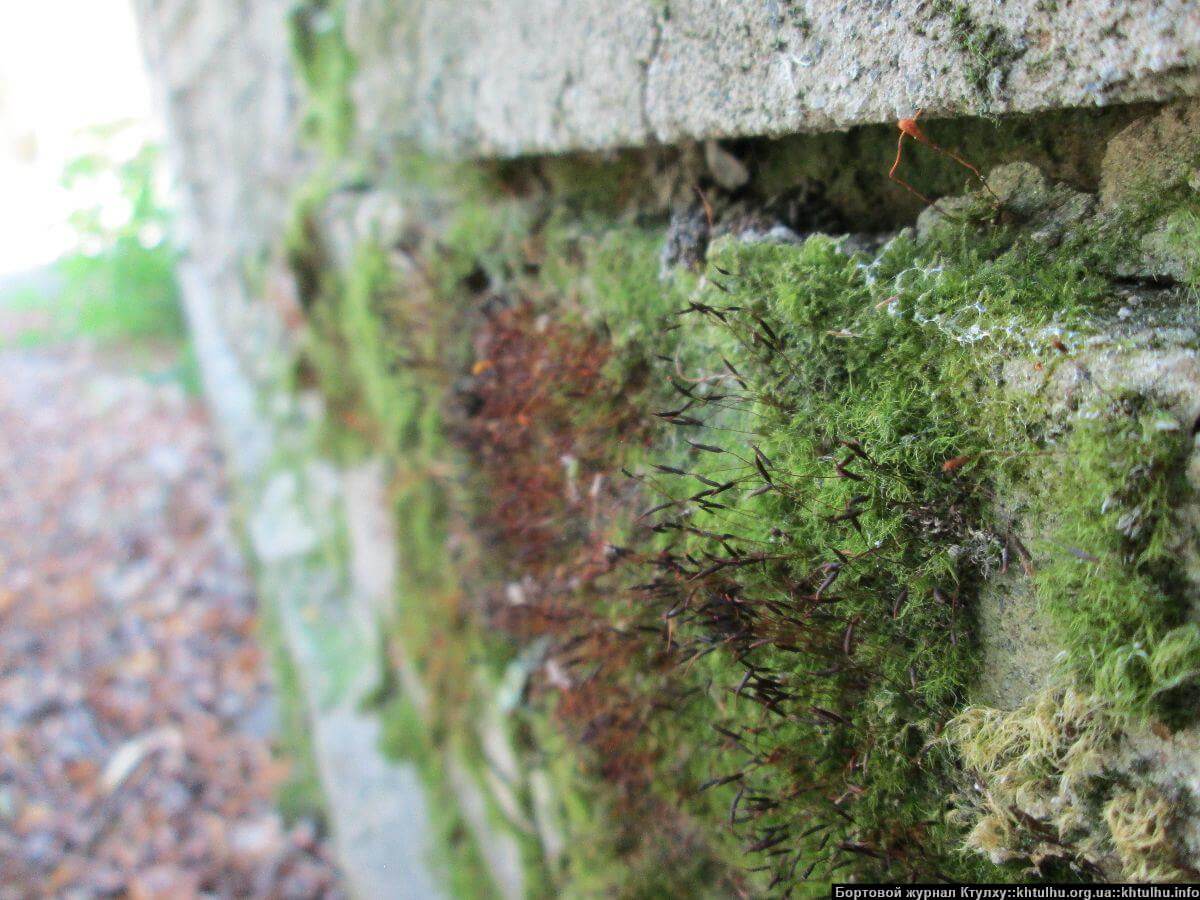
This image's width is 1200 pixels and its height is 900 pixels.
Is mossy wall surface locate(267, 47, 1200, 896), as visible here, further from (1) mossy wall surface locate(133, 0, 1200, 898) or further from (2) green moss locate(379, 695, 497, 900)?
(2) green moss locate(379, 695, 497, 900)

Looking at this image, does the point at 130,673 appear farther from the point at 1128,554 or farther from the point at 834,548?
the point at 1128,554

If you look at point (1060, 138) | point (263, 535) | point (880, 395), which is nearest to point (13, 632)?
point (263, 535)

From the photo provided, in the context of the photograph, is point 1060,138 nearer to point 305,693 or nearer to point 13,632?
point 305,693

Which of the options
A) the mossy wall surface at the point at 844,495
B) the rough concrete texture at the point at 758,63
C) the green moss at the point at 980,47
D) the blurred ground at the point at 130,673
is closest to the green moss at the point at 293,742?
the blurred ground at the point at 130,673

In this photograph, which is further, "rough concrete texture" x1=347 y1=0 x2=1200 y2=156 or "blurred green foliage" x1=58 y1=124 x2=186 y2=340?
"blurred green foliage" x1=58 y1=124 x2=186 y2=340

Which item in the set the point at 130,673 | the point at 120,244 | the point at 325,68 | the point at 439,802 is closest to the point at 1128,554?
the point at 439,802

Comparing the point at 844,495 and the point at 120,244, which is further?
the point at 120,244

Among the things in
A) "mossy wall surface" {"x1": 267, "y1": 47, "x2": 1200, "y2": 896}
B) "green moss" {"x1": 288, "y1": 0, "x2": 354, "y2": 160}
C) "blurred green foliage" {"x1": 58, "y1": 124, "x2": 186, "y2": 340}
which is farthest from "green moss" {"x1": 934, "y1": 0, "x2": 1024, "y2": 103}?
"blurred green foliage" {"x1": 58, "y1": 124, "x2": 186, "y2": 340}
